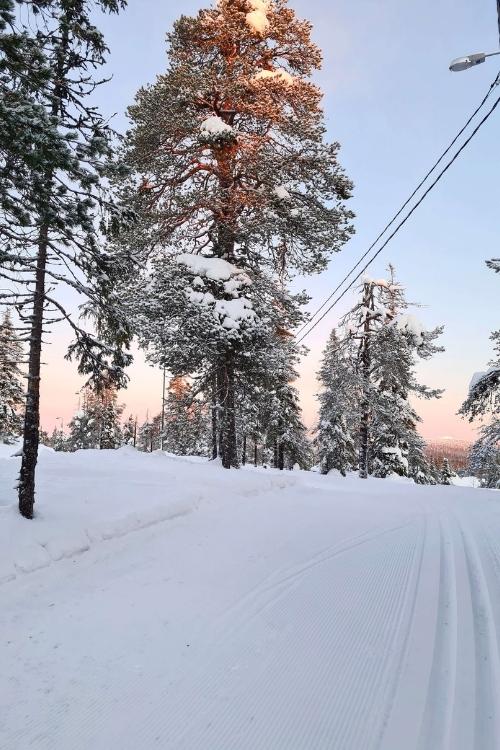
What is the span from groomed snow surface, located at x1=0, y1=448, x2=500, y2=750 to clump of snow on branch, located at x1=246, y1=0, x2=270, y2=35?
13835 mm

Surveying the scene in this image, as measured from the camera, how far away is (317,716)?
2.77m

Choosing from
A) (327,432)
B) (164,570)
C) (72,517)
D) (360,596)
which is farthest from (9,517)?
(327,432)

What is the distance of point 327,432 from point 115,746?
27.6 meters

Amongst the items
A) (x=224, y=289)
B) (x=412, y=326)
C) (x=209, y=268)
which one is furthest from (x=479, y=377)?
(x=209, y=268)

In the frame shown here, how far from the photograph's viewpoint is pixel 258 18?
1300 centimetres

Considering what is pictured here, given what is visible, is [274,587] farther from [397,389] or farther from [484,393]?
[397,389]

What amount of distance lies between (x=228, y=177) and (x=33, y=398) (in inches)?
396

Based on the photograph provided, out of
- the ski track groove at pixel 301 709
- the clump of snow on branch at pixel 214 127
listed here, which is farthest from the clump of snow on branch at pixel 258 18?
the ski track groove at pixel 301 709

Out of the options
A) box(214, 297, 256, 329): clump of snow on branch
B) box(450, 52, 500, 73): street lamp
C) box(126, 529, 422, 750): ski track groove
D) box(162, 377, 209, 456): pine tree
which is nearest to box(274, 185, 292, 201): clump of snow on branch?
box(214, 297, 256, 329): clump of snow on branch

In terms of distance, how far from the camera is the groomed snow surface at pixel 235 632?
2.67 metres

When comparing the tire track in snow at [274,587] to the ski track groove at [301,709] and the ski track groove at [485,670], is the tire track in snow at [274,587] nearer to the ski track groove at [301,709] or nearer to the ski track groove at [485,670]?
the ski track groove at [301,709]

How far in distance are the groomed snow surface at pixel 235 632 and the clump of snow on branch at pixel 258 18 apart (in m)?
13.8

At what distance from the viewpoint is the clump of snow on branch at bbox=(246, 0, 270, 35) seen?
12953mm

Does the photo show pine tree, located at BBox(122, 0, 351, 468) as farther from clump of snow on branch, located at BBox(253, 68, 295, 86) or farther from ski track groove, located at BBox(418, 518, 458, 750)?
ski track groove, located at BBox(418, 518, 458, 750)
